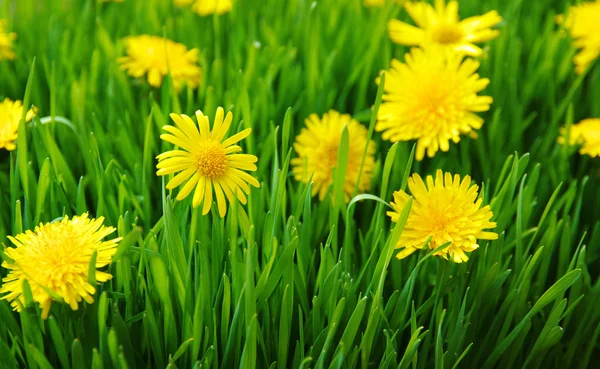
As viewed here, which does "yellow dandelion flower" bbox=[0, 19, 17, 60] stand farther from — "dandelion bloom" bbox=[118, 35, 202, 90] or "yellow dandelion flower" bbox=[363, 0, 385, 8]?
"yellow dandelion flower" bbox=[363, 0, 385, 8]

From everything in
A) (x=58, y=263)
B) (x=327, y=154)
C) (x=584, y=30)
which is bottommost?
(x=58, y=263)

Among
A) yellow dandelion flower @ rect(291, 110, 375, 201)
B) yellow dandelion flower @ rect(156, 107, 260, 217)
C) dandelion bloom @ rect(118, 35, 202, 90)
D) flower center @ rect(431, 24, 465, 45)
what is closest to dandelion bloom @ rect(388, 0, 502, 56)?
flower center @ rect(431, 24, 465, 45)

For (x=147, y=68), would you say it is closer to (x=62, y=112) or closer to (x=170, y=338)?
(x=62, y=112)

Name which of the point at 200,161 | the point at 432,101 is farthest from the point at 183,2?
the point at 200,161

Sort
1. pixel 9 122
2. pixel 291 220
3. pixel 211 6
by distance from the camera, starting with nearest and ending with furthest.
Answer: pixel 291 220 → pixel 9 122 → pixel 211 6

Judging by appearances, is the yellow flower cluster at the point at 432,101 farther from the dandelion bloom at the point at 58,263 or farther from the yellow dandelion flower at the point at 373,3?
the dandelion bloom at the point at 58,263

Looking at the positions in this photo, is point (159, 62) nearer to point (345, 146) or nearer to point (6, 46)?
point (6, 46)
